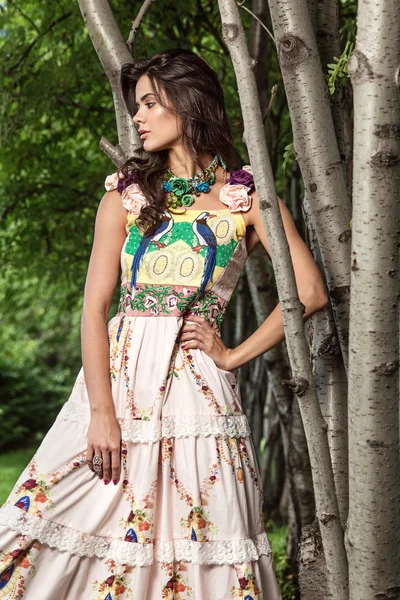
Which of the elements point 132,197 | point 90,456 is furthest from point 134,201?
point 90,456

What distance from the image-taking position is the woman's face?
2703 millimetres

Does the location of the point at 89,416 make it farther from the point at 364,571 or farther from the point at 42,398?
the point at 42,398

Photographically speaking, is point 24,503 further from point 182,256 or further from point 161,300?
point 182,256

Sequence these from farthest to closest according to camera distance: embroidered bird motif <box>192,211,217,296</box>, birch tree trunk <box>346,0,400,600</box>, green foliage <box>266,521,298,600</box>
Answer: green foliage <box>266,521,298,600</box> < embroidered bird motif <box>192,211,217,296</box> < birch tree trunk <box>346,0,400,600</box>

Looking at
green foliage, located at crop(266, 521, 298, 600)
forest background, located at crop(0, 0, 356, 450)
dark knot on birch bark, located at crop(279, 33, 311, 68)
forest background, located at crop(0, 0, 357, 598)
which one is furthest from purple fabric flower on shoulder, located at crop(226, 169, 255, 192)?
green foliage, located at crop(266, 521, 298, 600)

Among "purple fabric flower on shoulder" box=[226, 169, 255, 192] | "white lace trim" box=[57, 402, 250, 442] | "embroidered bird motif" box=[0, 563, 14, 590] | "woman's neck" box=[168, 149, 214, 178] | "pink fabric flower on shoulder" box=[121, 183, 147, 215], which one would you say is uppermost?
"woman's neck" box=[168, 149, 214, 178]

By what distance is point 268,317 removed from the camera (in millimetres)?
2699

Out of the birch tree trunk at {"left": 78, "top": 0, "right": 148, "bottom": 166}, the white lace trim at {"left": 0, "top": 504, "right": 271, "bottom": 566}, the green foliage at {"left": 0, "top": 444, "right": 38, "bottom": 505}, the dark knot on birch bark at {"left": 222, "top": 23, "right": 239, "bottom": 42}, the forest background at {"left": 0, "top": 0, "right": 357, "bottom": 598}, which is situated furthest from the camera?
the green foliage at {"left": 0, "top": 444, "right": 38, "bottom": 505}

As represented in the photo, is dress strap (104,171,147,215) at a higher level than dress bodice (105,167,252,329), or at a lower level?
higher

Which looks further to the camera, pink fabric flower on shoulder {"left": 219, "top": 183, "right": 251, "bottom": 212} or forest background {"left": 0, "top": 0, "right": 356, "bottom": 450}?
forest background {"left": 0, "top": 0, "right": 356, "bottom": 450}

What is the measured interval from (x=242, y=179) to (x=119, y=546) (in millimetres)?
1163

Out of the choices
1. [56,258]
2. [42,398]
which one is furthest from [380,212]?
[42,398]

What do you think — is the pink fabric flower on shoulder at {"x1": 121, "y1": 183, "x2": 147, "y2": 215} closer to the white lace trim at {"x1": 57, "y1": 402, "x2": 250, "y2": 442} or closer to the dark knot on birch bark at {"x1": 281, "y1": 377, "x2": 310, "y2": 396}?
the white lace trim at {"x1": 57, "y1": 402, "x2": 250, "y2": 442}

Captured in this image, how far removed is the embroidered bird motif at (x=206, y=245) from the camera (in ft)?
8.70
